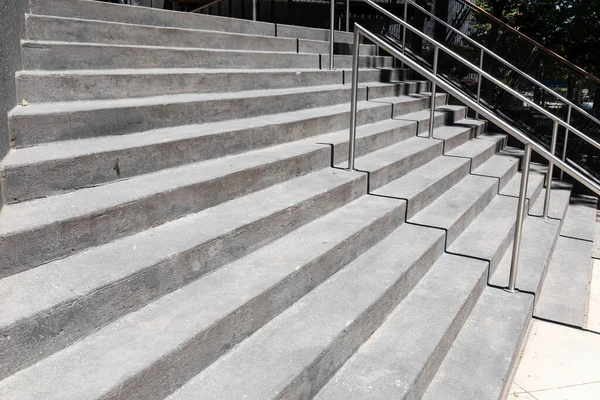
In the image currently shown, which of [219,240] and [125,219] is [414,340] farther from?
[125,219]

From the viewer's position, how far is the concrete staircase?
79.4 inches

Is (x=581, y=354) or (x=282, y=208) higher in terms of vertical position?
(x=282, y=208)

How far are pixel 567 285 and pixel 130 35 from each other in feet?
13.4

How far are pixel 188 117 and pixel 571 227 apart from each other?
437cm

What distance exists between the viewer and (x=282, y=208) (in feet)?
10.0

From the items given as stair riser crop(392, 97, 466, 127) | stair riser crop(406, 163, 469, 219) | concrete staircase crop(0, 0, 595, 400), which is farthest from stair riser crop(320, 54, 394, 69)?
stair riser crop(406, 163, 469, 219)

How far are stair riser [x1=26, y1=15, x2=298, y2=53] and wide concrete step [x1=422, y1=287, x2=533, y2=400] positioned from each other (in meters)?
3.22

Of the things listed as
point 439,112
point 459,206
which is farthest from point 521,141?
point 439,112

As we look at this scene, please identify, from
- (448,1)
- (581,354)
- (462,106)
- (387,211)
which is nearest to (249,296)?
(387,211)

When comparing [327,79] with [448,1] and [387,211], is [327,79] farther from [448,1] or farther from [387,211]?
[448,1]

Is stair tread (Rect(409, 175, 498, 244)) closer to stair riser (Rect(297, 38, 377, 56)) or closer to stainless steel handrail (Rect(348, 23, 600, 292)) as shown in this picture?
stainless steel handrail (Rect(348, 23, 600, 292))

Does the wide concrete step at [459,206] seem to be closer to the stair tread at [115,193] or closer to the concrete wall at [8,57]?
the stair tread at [115,193]

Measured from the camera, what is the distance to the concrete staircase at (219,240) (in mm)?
2016

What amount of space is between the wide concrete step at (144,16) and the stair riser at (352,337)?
310 centimetres
